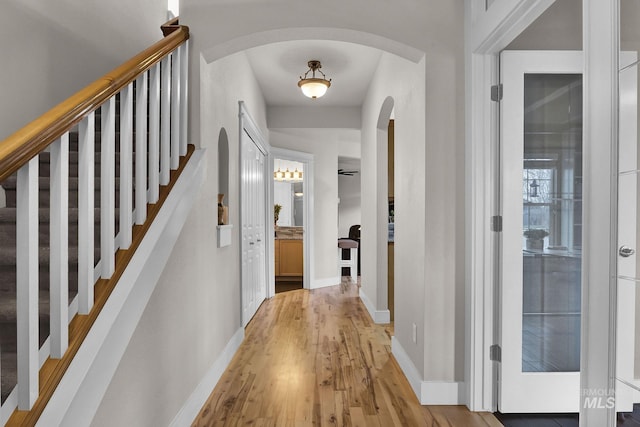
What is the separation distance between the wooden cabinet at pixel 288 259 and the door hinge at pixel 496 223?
537 cm

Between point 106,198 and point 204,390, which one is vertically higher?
point 106,198

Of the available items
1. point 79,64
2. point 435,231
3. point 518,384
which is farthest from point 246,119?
point 518,384

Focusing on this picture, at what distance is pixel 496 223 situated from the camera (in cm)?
242

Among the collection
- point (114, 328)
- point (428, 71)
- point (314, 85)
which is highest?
point (314, 85)

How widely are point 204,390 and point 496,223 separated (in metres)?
1.99

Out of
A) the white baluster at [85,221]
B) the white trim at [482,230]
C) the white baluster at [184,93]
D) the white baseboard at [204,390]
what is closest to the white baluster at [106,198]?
the white baluster at [85,221]

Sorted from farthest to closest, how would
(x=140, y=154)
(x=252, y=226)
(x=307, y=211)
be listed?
(x=307, y=211), (x=252, y=226), (x=140, y=154)

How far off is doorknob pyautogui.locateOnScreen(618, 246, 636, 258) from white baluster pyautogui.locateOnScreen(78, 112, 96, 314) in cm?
169

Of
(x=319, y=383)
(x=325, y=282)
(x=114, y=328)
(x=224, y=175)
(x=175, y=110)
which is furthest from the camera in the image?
(x=325, y=282)

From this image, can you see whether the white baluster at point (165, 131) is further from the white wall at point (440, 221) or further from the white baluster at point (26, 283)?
the white wall at point (440, 221)

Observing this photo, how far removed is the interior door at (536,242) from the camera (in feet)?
7.38

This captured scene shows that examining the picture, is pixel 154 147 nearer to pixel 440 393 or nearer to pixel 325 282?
pixel 440 393

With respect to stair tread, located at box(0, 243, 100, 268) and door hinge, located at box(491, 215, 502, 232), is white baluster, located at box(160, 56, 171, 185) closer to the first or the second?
stair tread, located at box(0, 243, 100, 268)

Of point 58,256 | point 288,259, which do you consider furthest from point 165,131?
point 288,259
